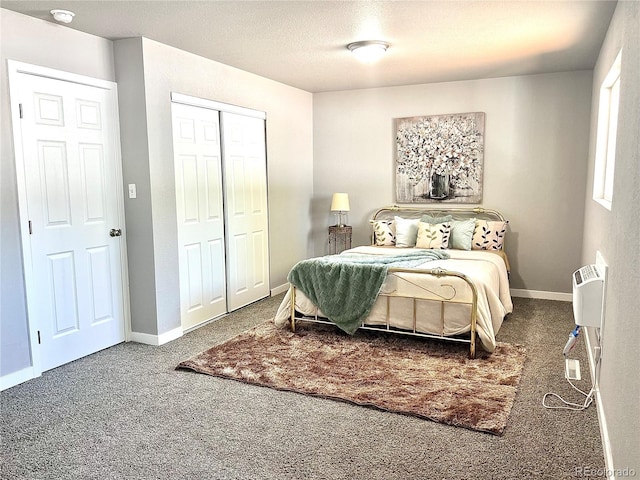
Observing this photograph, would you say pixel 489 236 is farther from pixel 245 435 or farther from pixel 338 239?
pixel 245 435

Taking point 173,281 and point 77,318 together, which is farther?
point 173,281

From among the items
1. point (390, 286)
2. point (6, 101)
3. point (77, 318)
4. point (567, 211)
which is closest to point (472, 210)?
point (567, 211)

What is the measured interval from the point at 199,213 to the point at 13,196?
1593mm

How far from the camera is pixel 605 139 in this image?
403 centimetres

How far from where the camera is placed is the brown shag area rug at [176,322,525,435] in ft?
9.55

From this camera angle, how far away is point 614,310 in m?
2.40

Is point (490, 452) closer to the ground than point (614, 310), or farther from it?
closer to the ground

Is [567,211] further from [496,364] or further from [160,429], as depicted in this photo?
[160,429]

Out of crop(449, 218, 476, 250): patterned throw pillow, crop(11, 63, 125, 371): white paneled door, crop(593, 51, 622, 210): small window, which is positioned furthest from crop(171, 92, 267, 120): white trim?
crop(593, 51, 622, 210): small window

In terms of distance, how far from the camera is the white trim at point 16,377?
10.6 ft

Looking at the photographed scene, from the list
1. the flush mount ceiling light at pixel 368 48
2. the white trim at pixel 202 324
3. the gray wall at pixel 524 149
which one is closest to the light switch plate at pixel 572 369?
the gray wall at pixel 524 149

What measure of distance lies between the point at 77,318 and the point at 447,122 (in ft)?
14.0

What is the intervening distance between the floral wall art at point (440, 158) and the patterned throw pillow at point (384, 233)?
0.47m

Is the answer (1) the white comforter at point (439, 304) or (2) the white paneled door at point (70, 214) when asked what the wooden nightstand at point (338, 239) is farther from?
(2) the white paneled door at point (70, 214)
